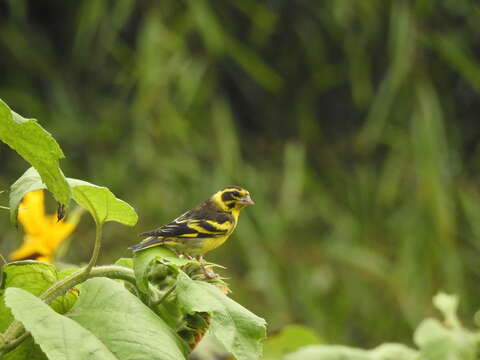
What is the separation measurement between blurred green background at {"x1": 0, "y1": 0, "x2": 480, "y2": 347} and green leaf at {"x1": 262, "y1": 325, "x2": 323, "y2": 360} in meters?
2.44

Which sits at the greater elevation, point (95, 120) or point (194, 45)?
point (194, 45)

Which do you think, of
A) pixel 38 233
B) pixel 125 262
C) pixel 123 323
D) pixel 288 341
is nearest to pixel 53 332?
pixel 123 323

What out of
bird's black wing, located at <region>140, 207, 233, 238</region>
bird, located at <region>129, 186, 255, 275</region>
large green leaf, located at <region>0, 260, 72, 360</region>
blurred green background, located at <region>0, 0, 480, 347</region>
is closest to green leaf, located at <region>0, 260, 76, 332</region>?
large green leaf, located at <region>0, 260, 72, 360</region>

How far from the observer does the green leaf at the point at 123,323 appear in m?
0.59

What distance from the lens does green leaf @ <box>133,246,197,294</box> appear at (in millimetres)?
648

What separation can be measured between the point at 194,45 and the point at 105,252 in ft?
3.38

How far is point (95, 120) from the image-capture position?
4410mm

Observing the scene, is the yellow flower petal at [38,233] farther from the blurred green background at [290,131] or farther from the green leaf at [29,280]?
the blurred green background at [290,131]

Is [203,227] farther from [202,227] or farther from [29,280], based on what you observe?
[29,280]

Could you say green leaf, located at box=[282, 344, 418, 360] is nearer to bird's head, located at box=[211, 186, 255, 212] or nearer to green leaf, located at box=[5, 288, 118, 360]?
bird's head, located at box=[211, 186, 255, 212]

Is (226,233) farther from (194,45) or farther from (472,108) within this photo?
(472,108)

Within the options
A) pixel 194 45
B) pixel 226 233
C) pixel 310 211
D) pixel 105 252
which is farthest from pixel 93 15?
pixel 226 233

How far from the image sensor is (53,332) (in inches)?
22.7

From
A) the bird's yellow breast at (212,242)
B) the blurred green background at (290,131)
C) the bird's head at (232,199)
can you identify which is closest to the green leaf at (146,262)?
the bird's yellow breast at (212,242)
